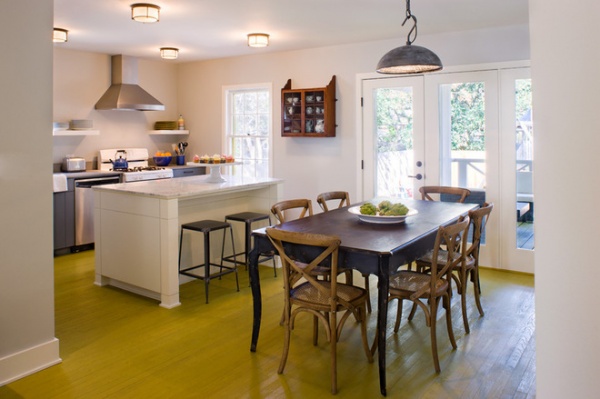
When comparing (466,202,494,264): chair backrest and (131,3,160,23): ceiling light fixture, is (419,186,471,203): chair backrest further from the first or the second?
(131,3,160,23): ceiling light fixture

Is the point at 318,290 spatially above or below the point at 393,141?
below

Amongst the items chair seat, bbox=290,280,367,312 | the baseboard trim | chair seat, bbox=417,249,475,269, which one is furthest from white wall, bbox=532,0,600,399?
the baseboard trim

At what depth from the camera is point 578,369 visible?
96 centimetres

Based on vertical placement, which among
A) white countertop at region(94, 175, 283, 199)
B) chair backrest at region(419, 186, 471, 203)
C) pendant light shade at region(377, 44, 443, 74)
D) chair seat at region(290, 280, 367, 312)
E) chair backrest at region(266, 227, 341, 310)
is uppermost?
pendant light shade at region(377, 44, 443, 74)

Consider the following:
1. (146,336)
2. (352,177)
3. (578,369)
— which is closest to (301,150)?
(352,177)

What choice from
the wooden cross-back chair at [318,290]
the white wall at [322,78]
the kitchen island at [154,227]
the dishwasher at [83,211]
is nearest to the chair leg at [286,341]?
the wooden cross-back chair at [318,290]

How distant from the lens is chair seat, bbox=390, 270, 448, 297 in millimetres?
2980

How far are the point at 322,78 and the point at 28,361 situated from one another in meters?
4.72

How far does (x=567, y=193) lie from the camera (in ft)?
3.21

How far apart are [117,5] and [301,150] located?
306cm

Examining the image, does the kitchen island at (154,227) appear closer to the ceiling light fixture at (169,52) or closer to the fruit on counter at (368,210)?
the fruit on counter at (368,210)

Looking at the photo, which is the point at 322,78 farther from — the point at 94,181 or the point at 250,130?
the point at 94,181

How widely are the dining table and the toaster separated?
4030 millimetres

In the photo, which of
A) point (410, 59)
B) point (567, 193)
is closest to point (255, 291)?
point (410, 59)
